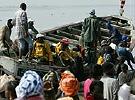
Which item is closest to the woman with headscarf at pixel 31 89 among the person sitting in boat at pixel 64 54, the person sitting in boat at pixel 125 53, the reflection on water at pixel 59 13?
the person sitting in boat at pixel 64 54

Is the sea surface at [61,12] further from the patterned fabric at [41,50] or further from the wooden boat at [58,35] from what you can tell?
the patterned fabric at [41,50]

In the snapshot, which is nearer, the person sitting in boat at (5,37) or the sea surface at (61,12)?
the person sitting in boat at (5,37)

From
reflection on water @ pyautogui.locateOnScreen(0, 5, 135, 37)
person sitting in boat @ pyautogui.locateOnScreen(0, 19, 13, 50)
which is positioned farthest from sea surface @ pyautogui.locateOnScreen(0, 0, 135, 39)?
person sitting in boat @ pyautogui.locateOnScreen(0, 19, 13, 50)

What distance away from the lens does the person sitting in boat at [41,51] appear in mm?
10188

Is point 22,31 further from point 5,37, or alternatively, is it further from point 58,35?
point 58,35

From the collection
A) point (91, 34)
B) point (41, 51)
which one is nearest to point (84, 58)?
point (91, 34)

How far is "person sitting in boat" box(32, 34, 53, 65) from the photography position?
10188 mm

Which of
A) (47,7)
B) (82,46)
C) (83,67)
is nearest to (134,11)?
(47,7)

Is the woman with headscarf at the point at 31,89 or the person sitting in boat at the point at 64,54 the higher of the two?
the woman with headscarf at the point at 31,89

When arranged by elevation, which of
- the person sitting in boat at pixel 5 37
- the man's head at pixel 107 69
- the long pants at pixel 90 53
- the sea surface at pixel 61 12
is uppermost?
the man's head at pixel 107 69

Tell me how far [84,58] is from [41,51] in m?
1.58

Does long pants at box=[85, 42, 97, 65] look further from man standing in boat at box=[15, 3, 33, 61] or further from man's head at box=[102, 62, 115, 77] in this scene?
man's head at box=[102, 62, 115, 77]

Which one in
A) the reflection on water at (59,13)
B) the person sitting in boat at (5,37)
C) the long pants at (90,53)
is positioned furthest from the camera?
the reflection on water at (59,13)

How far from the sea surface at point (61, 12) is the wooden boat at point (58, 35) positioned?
18.4ft
